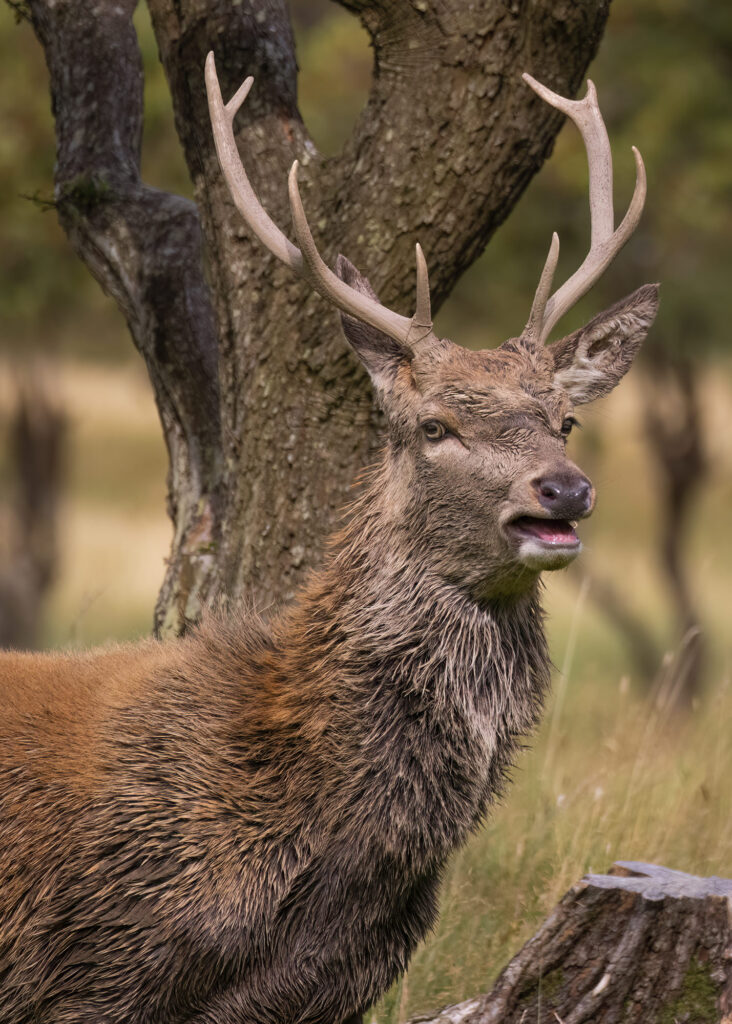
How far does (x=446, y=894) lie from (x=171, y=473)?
6.95ft

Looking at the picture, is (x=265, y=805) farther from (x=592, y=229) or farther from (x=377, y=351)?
(x=592, y=229)

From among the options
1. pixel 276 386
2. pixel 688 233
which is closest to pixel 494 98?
pixel 276 386

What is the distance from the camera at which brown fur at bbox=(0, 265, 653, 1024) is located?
11.7 feet

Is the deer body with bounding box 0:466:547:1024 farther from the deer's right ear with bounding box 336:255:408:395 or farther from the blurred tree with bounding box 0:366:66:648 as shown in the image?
the blurred tree with bounding box 0:366:66:648

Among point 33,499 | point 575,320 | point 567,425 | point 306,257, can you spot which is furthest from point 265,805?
point 33,499

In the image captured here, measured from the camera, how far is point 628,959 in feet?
12.0

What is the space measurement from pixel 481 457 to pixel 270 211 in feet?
6.38

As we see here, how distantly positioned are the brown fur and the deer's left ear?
26cm

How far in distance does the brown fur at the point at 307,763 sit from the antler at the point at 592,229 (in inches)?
8.6

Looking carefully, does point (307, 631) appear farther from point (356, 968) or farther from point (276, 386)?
point (276, 386)

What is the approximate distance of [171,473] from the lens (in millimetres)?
5844

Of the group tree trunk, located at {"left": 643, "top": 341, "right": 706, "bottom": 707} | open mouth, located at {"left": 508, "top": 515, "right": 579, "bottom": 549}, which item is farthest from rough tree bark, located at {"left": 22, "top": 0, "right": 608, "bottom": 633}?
tree trunk, located at {"left": 643, "top": 341, "right": 706, "bottom": 707}

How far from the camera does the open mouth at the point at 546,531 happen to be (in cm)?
355

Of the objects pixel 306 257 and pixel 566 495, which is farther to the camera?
pixel 306 257
